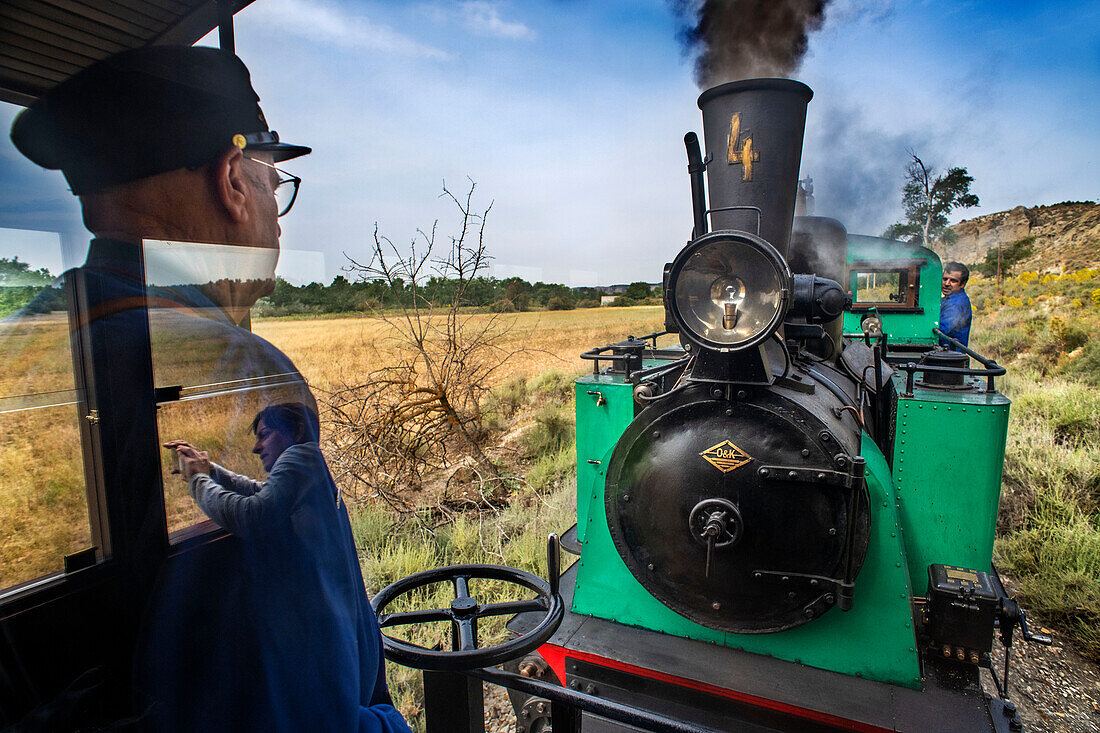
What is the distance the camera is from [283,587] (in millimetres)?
758

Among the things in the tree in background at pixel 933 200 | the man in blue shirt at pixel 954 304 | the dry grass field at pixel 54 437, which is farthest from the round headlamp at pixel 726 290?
the tree in background at pixel 933 200

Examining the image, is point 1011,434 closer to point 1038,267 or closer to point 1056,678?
point 1056,678

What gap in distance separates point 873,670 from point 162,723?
8.53 ft

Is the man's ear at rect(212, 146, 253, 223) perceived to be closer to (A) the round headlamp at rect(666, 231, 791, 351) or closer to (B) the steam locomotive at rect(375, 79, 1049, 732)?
(B) the steam locomotive at rect(375, 79, 1049, 732)

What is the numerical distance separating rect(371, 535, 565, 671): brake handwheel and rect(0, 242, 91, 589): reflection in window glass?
3.27 ft

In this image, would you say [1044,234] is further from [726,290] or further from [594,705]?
[594,705]

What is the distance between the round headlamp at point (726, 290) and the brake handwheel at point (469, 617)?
1139 mm

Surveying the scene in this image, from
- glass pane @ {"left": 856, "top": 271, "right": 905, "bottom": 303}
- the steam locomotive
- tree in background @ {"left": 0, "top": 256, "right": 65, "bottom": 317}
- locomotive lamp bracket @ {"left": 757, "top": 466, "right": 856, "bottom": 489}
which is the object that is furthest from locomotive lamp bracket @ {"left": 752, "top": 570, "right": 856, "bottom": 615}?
glass pane @ {"left": 856, "top": 271, "right": 905, "bottom": 303}

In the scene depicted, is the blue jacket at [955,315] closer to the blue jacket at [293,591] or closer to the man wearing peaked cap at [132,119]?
the blue jacket at [293,591]

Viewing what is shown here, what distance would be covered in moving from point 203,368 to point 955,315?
325 inches

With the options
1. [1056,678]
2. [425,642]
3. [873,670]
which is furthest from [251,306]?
[1056,678]

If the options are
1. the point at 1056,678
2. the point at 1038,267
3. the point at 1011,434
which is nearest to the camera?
the point at 1056,678

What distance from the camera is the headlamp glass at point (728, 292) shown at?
228 cm

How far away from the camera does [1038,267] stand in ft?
102
